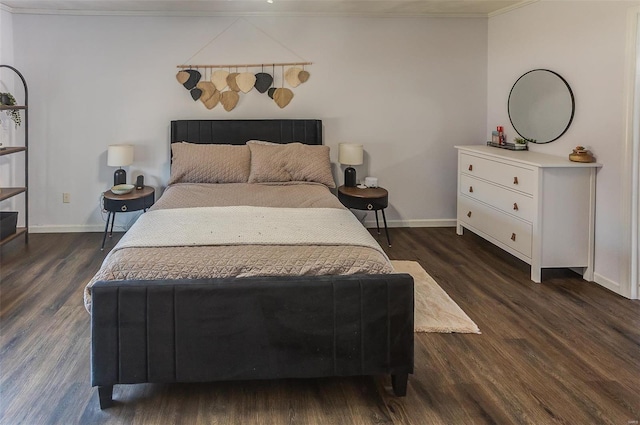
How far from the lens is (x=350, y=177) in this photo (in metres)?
5.50

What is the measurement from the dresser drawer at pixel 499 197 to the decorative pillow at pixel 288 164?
53.8 inches

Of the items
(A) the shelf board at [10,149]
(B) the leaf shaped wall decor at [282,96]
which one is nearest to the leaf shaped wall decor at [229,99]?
(B) the leaf shaped wall decor at [282,96]

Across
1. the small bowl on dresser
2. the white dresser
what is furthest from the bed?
the small bowl on dresser

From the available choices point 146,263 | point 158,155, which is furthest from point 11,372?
point 158,155

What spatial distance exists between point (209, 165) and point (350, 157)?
4.59 feet

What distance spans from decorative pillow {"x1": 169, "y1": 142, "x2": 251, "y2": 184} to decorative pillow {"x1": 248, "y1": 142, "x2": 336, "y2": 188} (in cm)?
10

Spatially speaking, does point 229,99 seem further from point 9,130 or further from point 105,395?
point 105,395

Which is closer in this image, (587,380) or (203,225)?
(587,380)

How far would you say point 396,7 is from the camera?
527cm

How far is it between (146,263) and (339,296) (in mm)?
934

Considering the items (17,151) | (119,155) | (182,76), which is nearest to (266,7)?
(182,76)

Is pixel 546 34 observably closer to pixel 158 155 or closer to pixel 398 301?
pixel 398 301

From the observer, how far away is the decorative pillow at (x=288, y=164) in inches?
193

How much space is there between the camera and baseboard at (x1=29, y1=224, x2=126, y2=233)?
5.59 m
